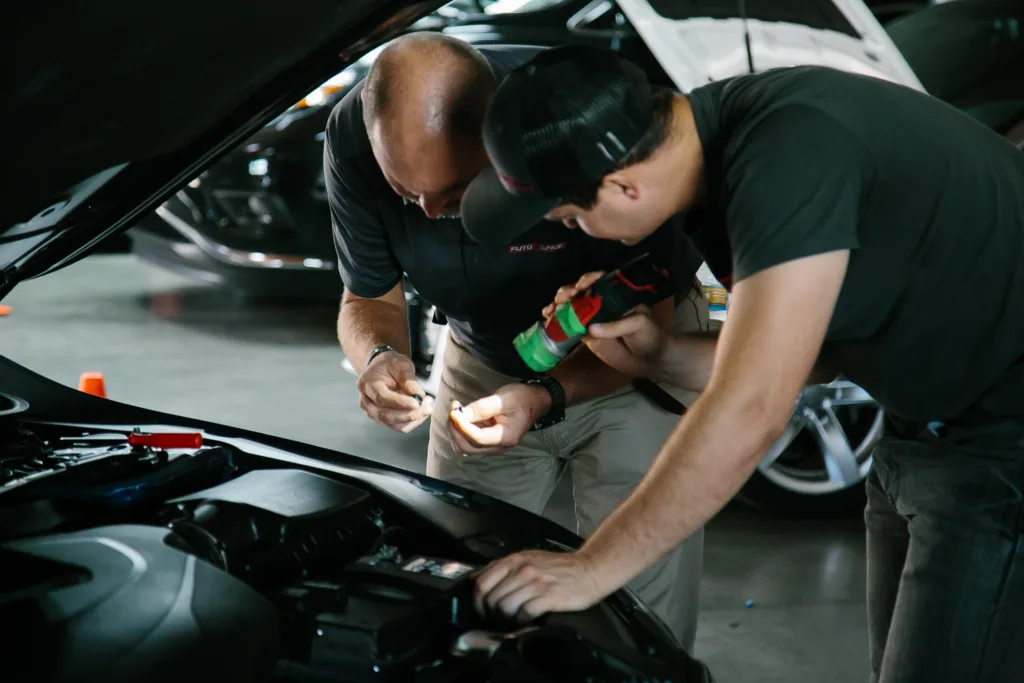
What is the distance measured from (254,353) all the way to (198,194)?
A: 762 millimetres

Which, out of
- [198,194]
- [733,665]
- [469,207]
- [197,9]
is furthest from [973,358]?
[198,194]

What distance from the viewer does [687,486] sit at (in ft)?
3.79

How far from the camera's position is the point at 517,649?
1074mm

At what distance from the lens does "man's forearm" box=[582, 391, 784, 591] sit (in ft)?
3.77

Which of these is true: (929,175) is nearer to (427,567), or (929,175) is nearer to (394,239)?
(427,567)

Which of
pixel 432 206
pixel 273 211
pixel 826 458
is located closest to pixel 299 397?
pixel 273 211

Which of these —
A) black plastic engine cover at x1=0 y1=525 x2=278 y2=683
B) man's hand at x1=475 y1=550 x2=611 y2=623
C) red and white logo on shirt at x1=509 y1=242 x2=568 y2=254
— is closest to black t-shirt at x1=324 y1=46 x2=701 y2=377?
red and white logo on shirt at x1=509 y1=242 x2=568 y2=254

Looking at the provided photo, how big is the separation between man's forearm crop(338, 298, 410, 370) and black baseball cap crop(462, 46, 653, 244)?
2.42 feet

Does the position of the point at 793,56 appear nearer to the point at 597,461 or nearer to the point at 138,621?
the point at 597,461

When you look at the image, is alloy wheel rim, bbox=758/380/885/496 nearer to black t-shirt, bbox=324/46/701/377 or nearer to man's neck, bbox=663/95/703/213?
black t-shirt, bbox=324/46/701/377

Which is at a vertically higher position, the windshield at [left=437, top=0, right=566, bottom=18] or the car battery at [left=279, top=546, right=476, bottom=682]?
the windshield at [left=437, top=0, right=566, bottom=18]

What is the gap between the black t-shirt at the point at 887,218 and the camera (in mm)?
1127

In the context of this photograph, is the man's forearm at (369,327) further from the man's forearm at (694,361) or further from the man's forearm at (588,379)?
the man's forearm at (694,361)

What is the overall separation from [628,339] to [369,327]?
55cm
